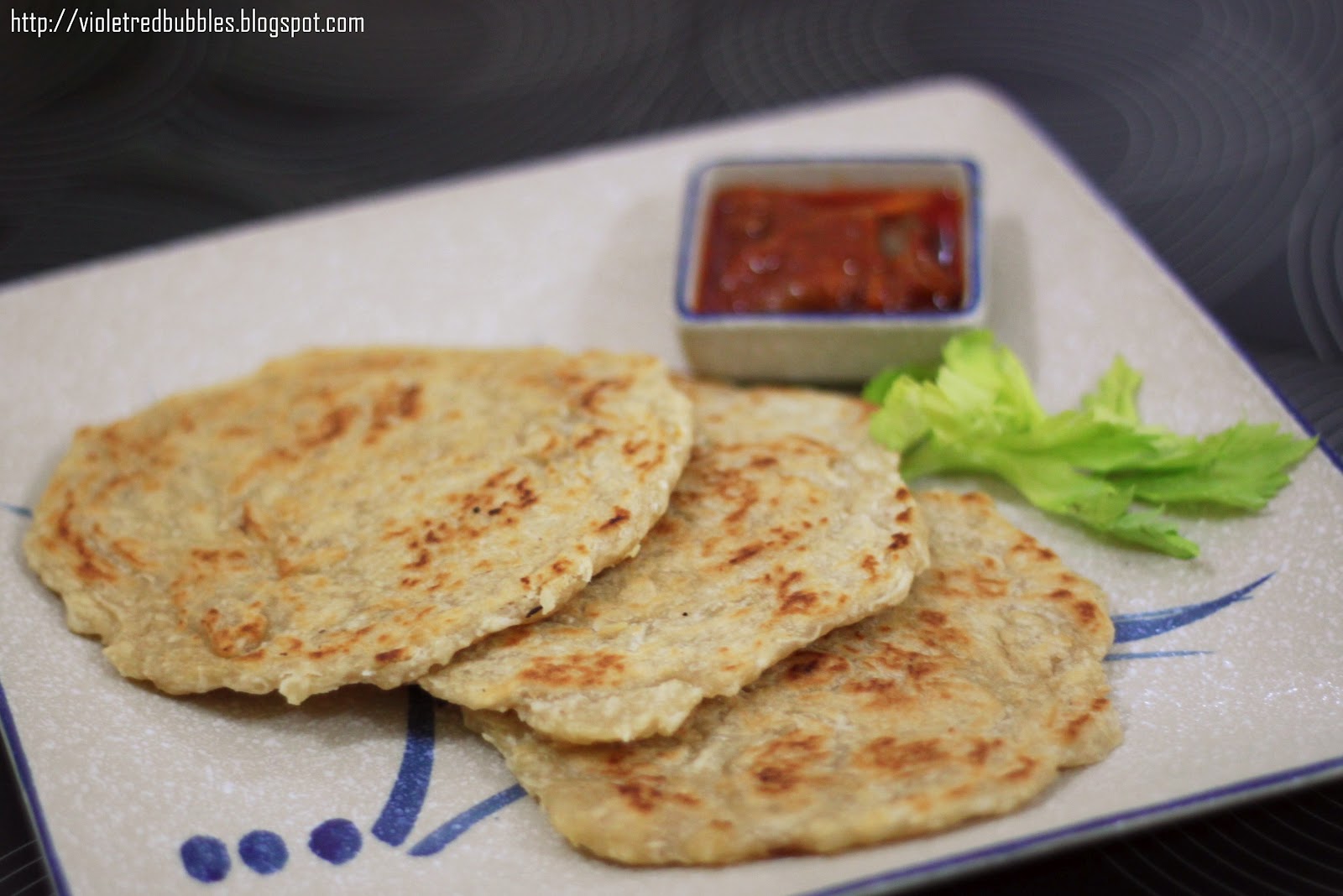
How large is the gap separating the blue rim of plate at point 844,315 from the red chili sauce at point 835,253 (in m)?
0.06

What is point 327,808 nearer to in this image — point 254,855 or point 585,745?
point 254,855

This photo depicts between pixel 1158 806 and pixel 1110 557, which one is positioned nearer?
pixel 1158 806

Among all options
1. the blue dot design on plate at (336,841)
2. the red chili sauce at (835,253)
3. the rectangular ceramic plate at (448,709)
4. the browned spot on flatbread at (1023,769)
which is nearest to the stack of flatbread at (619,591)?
the browned spot on flatbread at (1023,769)

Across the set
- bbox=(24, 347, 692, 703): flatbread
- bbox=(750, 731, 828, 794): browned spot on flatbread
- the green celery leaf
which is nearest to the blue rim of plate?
the green celery leaf

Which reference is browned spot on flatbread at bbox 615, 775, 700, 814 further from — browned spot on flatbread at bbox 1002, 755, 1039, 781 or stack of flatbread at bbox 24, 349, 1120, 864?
browned spot on flatbread at bbox 1002, 755, 1039, 781

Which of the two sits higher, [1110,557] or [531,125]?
[531,125]

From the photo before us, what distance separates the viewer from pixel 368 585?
359cm

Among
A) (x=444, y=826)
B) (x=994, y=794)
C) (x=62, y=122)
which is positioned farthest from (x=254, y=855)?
(x=62, y=122)

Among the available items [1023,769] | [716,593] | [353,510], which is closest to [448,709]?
[353,510]

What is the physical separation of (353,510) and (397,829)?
0.96 meters

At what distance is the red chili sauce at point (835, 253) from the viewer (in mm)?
4660

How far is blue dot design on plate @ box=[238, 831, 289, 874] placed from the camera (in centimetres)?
325

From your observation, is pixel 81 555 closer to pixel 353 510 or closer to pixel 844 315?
pixel 353 510

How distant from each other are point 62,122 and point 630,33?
9.83ft
